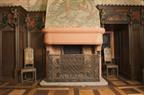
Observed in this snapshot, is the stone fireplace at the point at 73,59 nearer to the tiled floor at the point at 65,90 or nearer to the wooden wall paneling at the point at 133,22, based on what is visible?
the tiled floor at the point at 65,90

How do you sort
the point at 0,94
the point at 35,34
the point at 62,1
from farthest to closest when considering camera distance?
1. the point at 35,34
2. the point at 62,1
3. the point at 0,94

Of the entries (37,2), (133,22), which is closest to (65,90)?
(133,22)

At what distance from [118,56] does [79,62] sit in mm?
3003

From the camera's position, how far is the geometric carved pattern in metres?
7.21

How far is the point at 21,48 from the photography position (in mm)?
8359

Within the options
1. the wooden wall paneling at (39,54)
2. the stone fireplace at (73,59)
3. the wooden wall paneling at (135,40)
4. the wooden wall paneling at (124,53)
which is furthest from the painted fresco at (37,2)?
the stone fireplace at (73,59)

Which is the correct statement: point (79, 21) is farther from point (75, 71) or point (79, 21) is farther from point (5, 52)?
point (5, 52)

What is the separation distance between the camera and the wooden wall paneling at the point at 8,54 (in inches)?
315

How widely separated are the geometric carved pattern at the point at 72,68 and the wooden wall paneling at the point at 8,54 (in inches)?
61.1

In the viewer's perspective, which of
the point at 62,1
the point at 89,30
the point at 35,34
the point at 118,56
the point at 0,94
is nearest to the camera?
the point at 0,94

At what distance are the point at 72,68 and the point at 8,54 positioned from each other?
2431 millimetres

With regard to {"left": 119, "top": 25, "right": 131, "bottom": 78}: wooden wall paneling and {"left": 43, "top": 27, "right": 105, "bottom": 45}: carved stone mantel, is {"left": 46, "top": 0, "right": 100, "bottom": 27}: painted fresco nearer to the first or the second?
{"left": 43, "top": 27, "right": 105, "bottom": 45}: carved stone mantel

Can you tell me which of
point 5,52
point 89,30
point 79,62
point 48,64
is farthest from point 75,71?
point 5,52

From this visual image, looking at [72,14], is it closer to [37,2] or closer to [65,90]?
[37,2]
